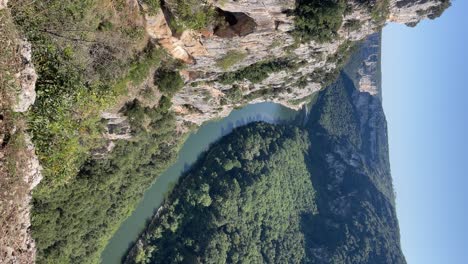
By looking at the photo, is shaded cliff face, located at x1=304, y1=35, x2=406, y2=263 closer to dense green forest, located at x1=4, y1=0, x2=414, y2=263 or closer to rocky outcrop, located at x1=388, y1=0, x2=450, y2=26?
dense green forest, located at x1=4, y1=0, x2=414, y2=263

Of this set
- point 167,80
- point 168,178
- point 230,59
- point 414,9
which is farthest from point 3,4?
point 414,9

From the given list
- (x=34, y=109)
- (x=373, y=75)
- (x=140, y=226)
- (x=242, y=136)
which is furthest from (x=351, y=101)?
(x=34, y=109)

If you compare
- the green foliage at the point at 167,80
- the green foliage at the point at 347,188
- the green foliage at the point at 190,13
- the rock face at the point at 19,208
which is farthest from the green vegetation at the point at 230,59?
the green foliage at the point at 347,188

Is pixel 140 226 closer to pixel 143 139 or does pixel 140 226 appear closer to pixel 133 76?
pixel 143 139

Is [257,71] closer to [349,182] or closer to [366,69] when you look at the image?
[349,182]

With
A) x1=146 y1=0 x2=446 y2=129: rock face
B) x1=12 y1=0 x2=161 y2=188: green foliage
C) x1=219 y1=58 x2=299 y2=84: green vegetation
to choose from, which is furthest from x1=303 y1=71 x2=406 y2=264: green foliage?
x1=12 y1=0 x2=161 y2=188: green foliage
